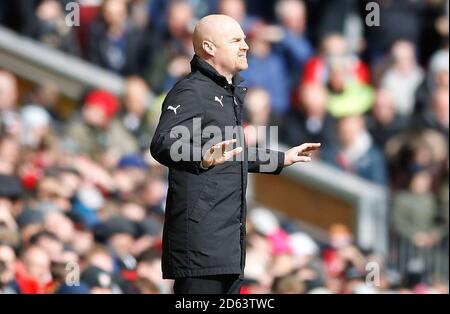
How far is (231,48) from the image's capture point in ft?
27.6

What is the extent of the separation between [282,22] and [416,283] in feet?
14.6

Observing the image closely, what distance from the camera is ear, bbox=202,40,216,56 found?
8406 millimetres

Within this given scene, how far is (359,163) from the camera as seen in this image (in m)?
16.7

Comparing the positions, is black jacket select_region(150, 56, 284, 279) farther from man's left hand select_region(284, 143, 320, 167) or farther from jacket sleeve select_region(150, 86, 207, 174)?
man's left hand select_region(284, 143, 320, 167)

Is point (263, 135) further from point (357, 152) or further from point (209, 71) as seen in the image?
point (209, 71)

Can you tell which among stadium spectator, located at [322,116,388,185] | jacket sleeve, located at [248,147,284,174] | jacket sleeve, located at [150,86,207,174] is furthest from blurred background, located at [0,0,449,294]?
jacket sleeve, located at [150,86,207,174]

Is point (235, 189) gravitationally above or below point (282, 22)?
below

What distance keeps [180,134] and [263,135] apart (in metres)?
8.24

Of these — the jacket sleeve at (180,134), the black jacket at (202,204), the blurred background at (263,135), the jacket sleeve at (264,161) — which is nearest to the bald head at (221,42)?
the black jacket at (202,204)

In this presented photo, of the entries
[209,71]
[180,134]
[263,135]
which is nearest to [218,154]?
[180,134]

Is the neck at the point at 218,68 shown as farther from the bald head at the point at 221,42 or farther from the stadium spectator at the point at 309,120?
the stadium spectator at the point at 309,120

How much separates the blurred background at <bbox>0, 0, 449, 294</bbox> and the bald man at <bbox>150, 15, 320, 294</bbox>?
380 cm
